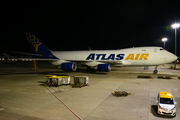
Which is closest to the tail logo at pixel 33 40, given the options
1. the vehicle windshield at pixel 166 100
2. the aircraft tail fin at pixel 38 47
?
the aircraft tail fin at pixel 38 47

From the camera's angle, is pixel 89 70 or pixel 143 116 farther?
pixel 89 70

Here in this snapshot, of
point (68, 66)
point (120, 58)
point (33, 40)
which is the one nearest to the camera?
point (68, 66)

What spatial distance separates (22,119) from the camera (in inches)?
298

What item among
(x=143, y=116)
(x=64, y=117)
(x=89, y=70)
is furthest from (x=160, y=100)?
(x=89, y=70)

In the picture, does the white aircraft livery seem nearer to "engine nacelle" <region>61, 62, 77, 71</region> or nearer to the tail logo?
"engine nacelle" <region>61, 62, 77, 71</region>

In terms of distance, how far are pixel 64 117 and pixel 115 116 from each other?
264 cm

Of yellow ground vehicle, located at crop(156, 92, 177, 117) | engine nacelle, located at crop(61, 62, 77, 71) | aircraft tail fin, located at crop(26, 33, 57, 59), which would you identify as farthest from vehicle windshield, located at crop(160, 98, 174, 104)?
aircraft tail fin, located at crop(26, 33, 57, 59)

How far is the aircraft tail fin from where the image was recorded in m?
33.3

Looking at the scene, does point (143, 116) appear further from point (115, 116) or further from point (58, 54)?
point (58, 54)

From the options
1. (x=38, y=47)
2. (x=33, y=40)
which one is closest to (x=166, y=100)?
(x=38, y=47)

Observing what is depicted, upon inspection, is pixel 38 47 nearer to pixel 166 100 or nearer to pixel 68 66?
pixel 68 66

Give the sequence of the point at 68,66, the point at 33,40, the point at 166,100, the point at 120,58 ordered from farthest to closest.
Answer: the point at 33,40, the point at 120,58, the point at 68,66, the point at 166,100

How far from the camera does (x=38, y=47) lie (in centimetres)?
3347

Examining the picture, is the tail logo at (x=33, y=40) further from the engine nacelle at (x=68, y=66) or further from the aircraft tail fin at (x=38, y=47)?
the engine nacelle at (x=68, y=66)
